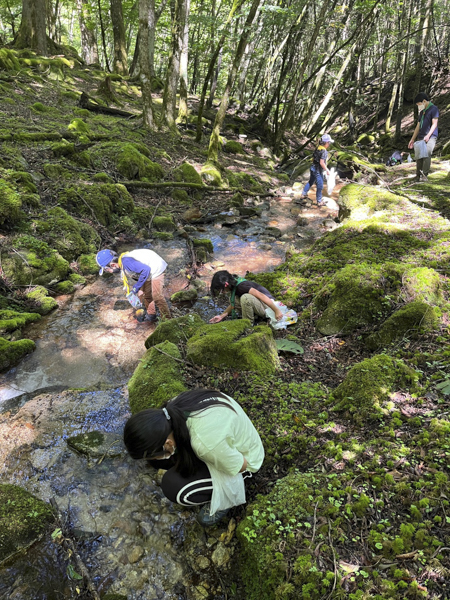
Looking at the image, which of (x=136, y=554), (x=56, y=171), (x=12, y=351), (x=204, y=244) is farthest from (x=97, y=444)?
(x=56, y=171)

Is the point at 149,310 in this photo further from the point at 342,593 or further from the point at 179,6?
the point at 179,6

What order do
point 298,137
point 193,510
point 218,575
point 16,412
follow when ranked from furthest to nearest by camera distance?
1. point 298,137
2. point 16,412
3. point 193,510
4. point 218,575

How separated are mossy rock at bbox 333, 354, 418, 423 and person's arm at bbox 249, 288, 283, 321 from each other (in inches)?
71.1

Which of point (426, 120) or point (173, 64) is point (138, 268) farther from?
point (173, 64)

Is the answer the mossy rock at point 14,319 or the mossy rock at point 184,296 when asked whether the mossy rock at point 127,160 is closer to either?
the mossy rock at point 184,296

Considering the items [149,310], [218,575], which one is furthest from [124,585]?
[149,310]

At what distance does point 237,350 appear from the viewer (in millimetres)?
4312

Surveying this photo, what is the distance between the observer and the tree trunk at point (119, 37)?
1964cm

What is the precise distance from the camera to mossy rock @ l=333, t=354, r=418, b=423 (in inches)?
126

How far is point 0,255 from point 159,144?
392 inches

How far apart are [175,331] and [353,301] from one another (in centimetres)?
257

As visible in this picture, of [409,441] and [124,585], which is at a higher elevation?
[409,441]

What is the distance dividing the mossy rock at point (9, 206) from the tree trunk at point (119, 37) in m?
18.1

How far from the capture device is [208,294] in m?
7.66
